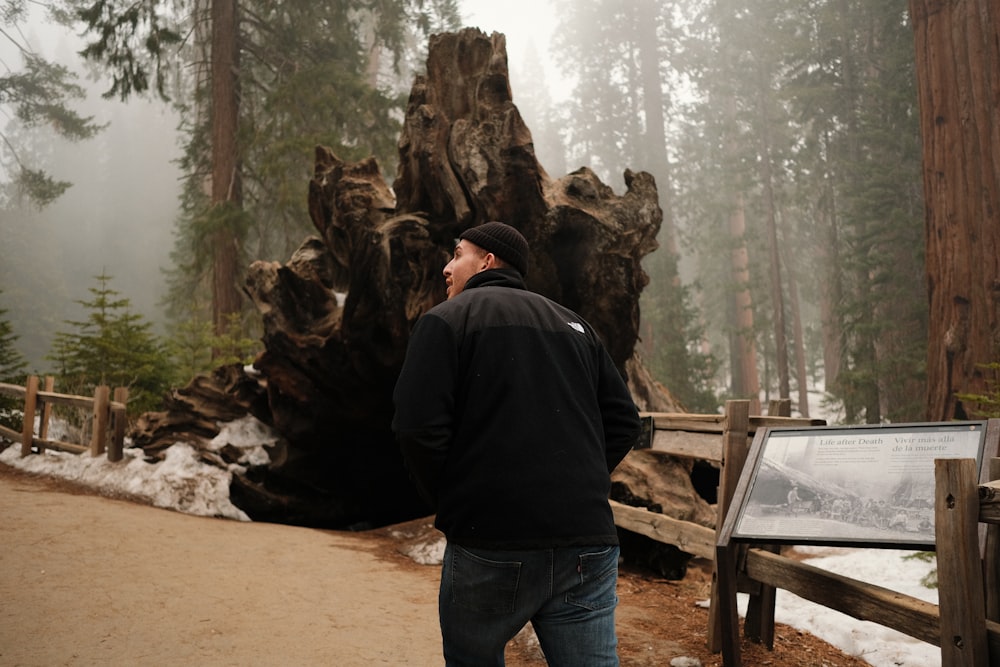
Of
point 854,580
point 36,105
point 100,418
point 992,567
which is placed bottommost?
point 854,580

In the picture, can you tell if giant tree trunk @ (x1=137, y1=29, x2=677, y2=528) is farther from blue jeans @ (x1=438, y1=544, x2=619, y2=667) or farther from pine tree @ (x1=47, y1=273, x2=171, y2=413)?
blue jeans @ (x1=438, y1=544, x2=619, y2=667)

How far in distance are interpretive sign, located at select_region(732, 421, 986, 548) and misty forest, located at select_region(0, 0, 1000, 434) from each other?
3821 mm

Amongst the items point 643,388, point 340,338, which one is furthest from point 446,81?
point 643,388

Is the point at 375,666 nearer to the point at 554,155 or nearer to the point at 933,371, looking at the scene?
the point at 933,371

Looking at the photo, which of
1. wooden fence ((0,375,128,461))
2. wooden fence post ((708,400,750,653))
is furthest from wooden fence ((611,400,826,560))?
wooden fence ((0,375,128,461))

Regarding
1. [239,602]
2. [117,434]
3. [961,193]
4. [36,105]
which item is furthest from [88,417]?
[36,105]

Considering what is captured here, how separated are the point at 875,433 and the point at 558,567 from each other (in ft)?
7.88

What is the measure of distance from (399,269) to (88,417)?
8.23m

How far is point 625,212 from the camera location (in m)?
8.86

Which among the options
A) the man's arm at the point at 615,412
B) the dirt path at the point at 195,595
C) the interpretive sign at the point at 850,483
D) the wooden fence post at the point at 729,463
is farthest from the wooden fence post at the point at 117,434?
the man's arm at the point at 615,412

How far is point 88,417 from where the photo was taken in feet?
45.7

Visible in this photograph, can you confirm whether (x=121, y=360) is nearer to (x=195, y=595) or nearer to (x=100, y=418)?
(x=100, y=418)

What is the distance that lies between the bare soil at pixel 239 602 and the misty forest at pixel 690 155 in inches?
152

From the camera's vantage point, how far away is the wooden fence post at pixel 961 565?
9.66ft
